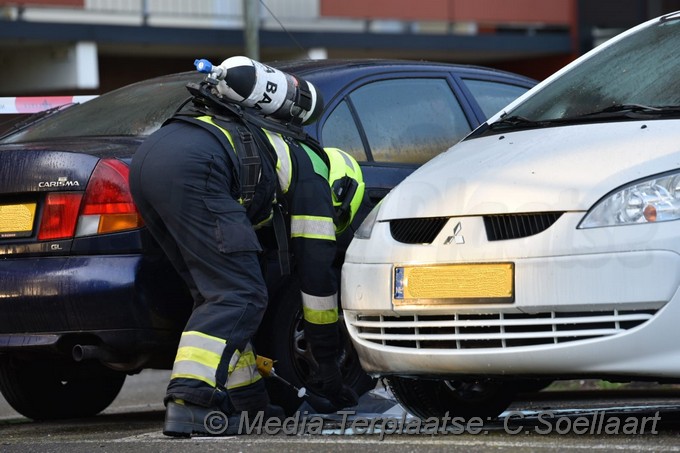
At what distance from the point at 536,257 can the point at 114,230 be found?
1.71 meters

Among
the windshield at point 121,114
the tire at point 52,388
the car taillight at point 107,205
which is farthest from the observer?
the tire at point 52,388

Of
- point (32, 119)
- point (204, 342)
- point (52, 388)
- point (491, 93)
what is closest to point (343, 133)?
point (491, 93)

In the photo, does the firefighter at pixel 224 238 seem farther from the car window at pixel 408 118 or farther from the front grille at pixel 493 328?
the car window at pixel 408 118

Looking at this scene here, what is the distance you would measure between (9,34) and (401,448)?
1109cm

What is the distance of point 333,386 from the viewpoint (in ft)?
18.1

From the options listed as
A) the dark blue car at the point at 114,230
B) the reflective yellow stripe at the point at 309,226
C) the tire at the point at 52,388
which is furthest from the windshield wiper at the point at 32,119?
the reflective yellow stripe at the point at 309,226

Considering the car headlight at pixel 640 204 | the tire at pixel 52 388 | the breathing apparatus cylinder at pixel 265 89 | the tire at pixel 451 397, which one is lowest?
the tire at pixel 52 388

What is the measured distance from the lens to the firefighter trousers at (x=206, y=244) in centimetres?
488

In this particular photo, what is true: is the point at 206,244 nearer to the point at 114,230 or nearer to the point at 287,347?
the point at 114,230

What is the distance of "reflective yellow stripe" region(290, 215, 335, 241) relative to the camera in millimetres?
5316

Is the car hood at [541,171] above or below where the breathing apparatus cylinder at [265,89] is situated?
below

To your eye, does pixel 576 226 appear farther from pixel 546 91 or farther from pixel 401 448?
pixel 546 91

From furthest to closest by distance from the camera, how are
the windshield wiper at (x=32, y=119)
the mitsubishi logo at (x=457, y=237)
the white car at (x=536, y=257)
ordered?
the windshield wiper at (x=32, y=119) < the mitsubishi logo at (x=457, y=237) < the white car at (x=536, y=257)

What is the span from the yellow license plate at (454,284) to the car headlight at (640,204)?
33 cm
